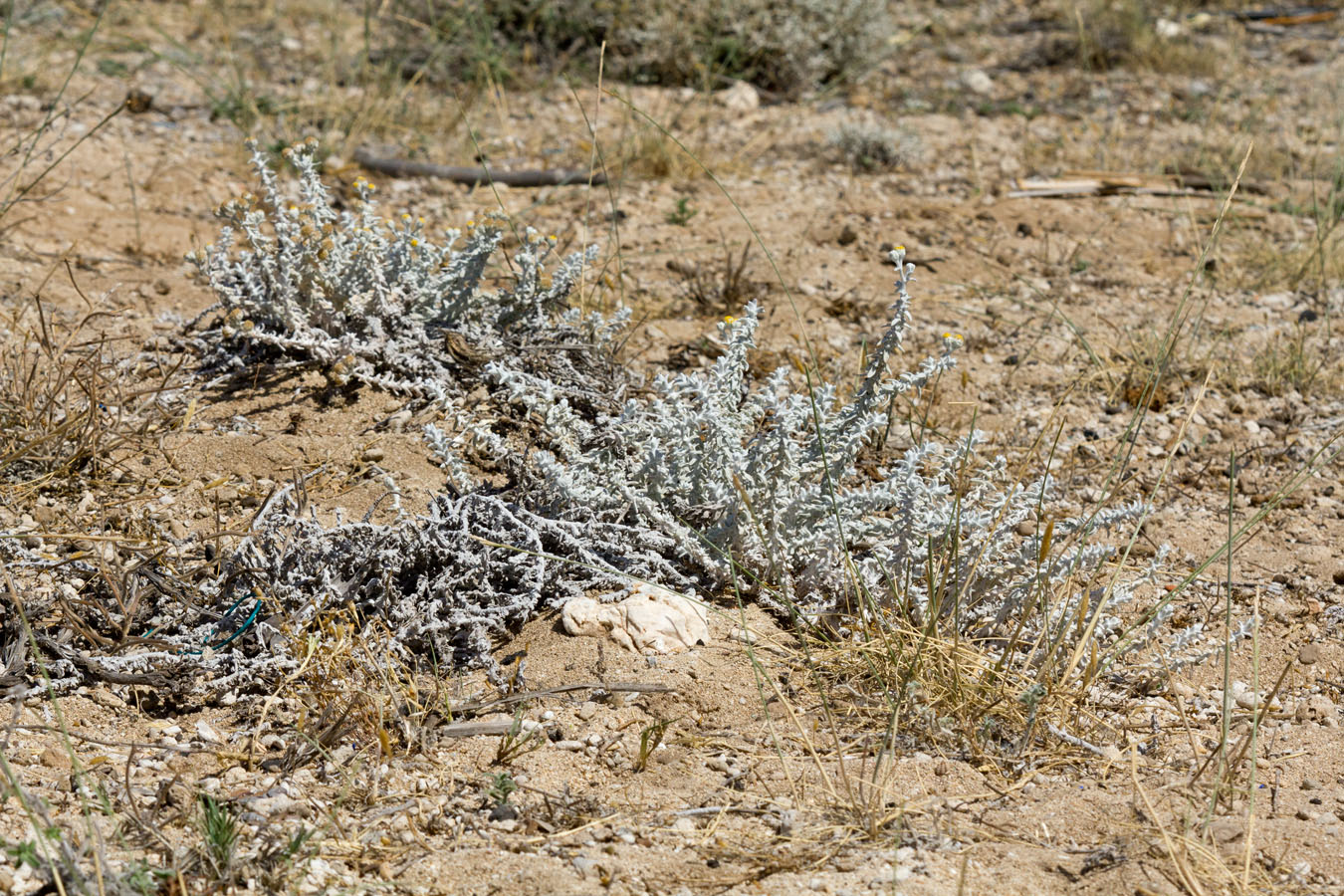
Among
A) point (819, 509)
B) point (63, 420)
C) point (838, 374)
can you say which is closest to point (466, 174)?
point (838, 374)

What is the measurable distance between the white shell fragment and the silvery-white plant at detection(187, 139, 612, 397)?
3.43 ft

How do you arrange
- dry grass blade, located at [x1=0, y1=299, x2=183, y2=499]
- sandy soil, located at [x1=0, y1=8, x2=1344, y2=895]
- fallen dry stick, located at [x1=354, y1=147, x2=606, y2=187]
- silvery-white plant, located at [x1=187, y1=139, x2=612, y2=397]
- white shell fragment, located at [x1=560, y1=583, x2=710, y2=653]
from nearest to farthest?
sandy soil, located at [x1=0, y1=8, x2=1344, y2=895] → white shell fragment, located at [x1=560, y1=583, x2=710, y2=653] → dry grass blade, located at [x1=0, y1=299, x2=183, y2=499] → silvery-white plant, located at [x1=187, y1=139, x2=612, y2=397] → fallen dry stick, located at [x1=354, y1=147, x2=606, y2=187]

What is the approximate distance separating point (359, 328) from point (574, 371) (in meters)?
0.69

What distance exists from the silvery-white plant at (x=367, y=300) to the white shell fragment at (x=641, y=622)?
1.04m

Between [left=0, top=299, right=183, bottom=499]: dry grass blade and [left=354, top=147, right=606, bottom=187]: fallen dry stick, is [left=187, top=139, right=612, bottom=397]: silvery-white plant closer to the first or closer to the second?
[left=0, top=299, right=183, bottom=499]: dry grass blade

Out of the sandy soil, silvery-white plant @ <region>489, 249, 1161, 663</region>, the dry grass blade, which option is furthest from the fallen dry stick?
silvery-white plant @ <region>489, 249, 1161, 663</region>

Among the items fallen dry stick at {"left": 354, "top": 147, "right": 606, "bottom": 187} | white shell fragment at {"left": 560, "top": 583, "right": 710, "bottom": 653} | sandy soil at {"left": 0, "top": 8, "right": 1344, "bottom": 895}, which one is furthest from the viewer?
fallen dry stick at {"left": 354, "top": 147, "right": 606, "bottom": 187}

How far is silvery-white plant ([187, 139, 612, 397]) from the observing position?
3418 mm

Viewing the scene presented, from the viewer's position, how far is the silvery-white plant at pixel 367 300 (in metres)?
3.42

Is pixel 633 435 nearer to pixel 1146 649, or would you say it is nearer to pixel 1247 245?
pixel 1146 649

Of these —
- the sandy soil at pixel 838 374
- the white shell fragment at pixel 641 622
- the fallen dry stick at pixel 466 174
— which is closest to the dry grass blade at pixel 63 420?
the sandy soil at pixel 838 374

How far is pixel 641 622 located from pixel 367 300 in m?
1.52

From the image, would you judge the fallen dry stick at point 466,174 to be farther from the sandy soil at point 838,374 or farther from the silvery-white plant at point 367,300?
the silvery-white plant at point 367,300

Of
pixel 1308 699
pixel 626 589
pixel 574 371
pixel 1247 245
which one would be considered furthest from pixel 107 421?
pixel 1247 245
